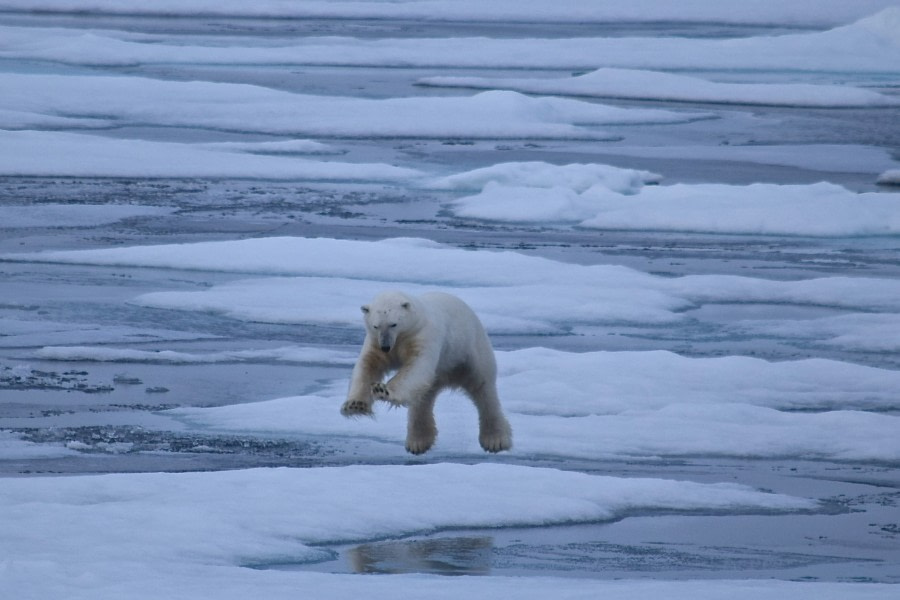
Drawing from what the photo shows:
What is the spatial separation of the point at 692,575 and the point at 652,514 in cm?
73

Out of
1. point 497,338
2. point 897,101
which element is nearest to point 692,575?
point 497,338

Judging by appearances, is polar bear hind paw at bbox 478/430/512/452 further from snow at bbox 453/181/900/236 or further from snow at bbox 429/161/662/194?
snow at bbox 429/161/662/194

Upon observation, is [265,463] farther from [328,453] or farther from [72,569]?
[72,569]

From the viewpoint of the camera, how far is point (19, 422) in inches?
244

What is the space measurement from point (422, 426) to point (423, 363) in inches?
23.1

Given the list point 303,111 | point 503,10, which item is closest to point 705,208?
point 303,111

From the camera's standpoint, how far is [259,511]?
4.79 meters

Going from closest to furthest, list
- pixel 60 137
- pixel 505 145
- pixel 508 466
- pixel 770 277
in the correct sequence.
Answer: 1. pixel 508 466
2. pixel 770 277
3. pixel 60 137
4. pixel 505 145

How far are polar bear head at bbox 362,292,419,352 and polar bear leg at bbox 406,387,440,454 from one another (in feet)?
1.91

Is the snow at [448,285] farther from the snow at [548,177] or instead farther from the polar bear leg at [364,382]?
the snow at [548,177]

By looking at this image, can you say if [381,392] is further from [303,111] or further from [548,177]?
[303,111]

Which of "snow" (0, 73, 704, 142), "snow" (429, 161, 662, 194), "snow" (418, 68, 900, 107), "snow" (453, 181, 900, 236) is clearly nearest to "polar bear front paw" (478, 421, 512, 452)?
"snow" (453, 181, 900, 236)

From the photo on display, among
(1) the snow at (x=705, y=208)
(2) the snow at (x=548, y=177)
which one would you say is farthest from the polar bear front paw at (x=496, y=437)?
(2) the snow at (x=548, y=177)

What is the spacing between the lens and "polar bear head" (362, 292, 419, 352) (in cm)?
518
